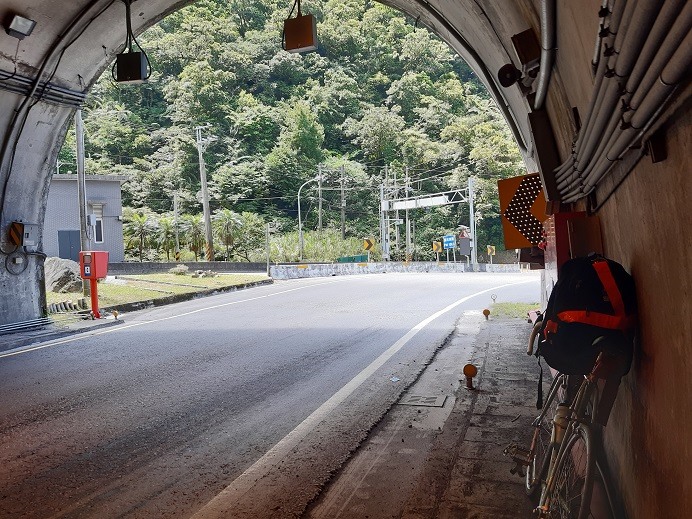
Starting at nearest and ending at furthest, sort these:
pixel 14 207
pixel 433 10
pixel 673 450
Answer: pixel 673 450 < pixel 433 10 < pixel 14 207

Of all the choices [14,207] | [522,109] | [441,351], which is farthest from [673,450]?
[14,207]

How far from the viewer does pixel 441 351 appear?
974cm

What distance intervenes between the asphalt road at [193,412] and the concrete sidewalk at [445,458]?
0.24 metres

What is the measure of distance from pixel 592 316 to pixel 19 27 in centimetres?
962

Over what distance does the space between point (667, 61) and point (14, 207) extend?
12.3 m

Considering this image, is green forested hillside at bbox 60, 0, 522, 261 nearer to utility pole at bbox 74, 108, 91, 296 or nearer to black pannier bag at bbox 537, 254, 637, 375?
utility pole at bbox 74, 108, 91, 296

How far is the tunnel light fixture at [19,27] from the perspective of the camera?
941cm

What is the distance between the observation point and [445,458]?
473 centimetres

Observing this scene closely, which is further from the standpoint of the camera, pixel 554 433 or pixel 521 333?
pixel 521 333

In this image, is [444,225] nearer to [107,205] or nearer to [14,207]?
A: [107,205]

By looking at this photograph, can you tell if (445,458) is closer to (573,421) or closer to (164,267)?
(573,421)

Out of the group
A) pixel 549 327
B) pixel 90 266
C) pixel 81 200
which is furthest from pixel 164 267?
pixel 549 327

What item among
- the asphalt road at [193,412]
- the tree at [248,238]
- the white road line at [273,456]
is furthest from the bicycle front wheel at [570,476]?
the tree at [248,238]

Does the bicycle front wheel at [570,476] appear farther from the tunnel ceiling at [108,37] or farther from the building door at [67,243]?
the building door at [67,243]
